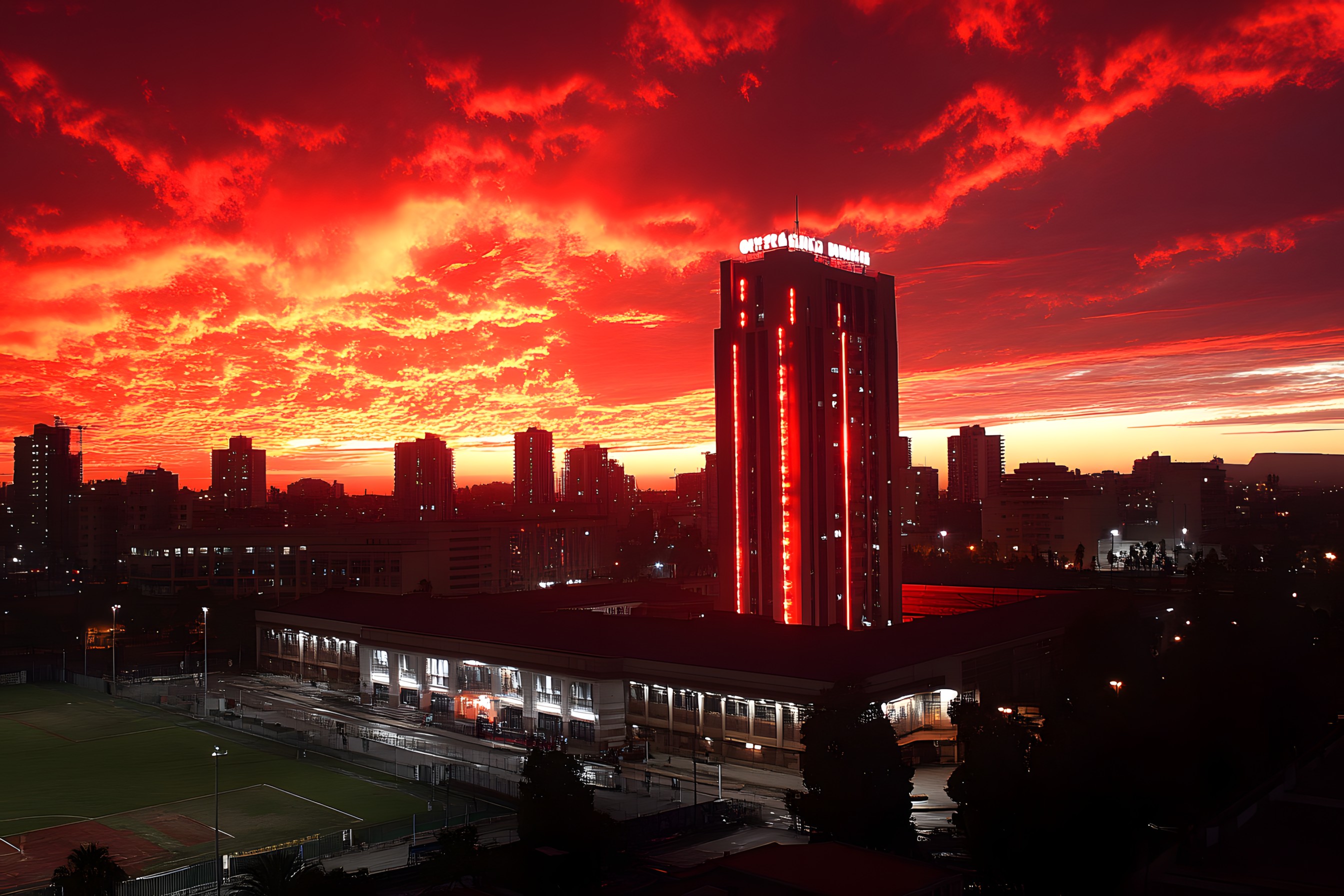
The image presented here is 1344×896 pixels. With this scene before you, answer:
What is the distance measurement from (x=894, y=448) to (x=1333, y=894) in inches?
2311

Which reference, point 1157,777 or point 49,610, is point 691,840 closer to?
point 1157,777

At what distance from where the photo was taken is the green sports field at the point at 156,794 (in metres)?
40.6

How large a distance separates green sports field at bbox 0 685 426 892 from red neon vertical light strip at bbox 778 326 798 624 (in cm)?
3796

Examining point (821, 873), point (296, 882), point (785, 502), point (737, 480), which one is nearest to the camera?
point (296, 882)

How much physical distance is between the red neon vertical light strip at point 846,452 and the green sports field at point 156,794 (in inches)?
1694

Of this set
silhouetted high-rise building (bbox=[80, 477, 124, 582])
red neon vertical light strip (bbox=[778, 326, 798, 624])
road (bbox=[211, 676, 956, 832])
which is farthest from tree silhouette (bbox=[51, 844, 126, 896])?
silhouetted high-rise building (bbox=[80, 477, 124, 582])

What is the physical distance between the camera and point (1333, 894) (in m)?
30.0

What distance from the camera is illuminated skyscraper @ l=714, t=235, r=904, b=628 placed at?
261ft

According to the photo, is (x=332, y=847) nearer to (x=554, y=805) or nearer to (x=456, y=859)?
(x=554, y=805)

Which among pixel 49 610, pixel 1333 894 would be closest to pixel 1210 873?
pixel 1333 894

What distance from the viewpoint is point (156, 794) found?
48875 mm

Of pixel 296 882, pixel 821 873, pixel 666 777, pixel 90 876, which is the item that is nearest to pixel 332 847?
pixel 90 876

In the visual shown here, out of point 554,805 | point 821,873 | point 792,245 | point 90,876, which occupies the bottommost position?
point 821,873

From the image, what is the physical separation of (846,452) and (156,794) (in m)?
54.2
